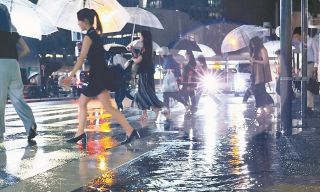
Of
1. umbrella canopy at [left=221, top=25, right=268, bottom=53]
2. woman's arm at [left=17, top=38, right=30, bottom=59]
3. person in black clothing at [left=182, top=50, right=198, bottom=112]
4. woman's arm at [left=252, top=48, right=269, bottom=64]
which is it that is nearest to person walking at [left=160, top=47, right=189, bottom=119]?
person in black clothing at [left=182, top=50, right=198, bottom=112]

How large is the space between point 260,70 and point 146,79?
2428 mm

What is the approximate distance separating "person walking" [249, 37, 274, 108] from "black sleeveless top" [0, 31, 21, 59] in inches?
215

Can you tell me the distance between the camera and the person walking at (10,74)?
830cm

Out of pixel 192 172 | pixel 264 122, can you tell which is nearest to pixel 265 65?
pixel 264 122

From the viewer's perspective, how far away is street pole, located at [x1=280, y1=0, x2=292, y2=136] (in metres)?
9.20

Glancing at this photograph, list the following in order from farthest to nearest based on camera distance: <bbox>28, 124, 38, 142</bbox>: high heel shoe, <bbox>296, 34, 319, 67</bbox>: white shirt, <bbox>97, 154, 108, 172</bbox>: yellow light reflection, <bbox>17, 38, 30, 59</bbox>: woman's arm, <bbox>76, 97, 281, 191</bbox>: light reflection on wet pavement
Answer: <bbox>296, 34, 319, 67</bbox>: white shirt < <bbox>17, 38, 30, 59</bbox>: woman's arm < <bbox>28, 124, 38, 142</bbox>: high heel shoe < <bbox>97, 154, 108, 172</bbox>: yellow light reflection < <bbox>76, 97, 281, 191</bbox>: light reflection on wet pavement

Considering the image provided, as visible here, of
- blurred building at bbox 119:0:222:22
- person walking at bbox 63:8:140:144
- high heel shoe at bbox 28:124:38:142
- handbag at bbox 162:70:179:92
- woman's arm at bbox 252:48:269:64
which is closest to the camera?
person walking at bbox 63:8:140:144

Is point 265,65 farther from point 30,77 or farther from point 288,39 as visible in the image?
point 30,77

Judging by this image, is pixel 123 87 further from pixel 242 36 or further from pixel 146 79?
pixel 242 36

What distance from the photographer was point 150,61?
37.3 feet

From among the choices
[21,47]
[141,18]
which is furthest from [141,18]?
[21,47]

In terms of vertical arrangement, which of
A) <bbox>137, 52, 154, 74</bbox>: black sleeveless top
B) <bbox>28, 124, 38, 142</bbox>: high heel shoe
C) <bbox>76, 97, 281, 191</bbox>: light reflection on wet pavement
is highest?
<bbox>137, 52, 154, 74</bbox>: black sleeveless top

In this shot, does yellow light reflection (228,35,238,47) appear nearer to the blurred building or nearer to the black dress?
the black dress

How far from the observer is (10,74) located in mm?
8359
